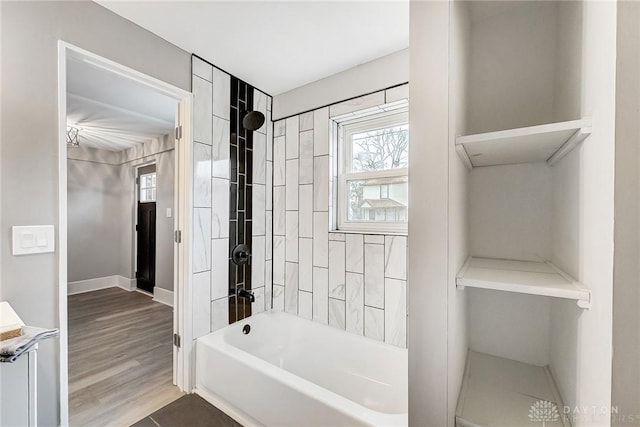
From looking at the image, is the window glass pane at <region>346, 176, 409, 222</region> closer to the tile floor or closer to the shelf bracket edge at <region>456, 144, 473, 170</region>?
the shelf bracket edge at <region>456, 144, 473, 170</region>

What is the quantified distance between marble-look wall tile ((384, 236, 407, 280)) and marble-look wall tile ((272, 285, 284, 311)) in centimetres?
107

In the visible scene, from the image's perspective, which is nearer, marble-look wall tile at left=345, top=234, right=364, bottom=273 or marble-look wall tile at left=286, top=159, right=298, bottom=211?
marble-look wall tile at left=345, top=234, right=364, bottom=273

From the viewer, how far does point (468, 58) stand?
108cm

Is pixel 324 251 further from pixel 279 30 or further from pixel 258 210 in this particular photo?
pixel 279 30

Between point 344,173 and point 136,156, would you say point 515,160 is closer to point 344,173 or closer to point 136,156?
point 344,173

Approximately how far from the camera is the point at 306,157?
2.37 metres

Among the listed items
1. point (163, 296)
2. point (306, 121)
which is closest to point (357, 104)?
point (306, 121)

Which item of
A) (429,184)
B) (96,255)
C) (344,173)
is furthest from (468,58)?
(96,255)

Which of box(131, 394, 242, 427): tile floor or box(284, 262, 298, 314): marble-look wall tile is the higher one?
box(284, 262, 298, 314): marble-look wall tile

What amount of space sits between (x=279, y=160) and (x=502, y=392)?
87.5 inches

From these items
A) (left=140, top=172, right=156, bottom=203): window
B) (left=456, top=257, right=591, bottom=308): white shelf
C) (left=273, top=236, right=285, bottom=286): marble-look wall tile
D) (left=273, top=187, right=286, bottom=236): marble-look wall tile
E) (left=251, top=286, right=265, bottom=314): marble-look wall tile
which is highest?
(left=140, top=172, right=156, bottom=203): window

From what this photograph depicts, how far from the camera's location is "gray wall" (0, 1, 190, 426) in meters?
1.21

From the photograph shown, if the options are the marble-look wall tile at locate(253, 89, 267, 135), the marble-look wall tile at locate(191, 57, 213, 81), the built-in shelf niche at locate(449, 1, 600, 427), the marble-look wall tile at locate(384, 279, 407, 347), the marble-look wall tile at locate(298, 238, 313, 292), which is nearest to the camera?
the built-in shelf niche at locate(449, 1, 600, 427)

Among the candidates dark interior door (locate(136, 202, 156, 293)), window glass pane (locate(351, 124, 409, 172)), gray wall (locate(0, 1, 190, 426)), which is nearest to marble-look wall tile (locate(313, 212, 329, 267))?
window glass pane (locate(351, 124, 409, 172))
